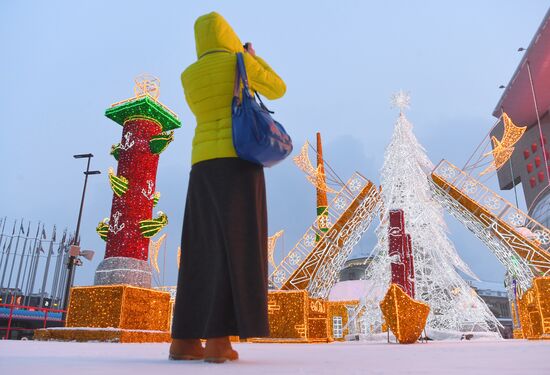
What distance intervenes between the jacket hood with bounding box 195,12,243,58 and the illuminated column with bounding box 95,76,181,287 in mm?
5993

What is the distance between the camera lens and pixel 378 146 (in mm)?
134250

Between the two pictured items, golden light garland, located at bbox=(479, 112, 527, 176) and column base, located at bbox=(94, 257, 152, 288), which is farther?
golden light garland, located at bbox=(479, 112, 527, 176)

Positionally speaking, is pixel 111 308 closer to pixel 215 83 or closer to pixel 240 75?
pixel 215 83

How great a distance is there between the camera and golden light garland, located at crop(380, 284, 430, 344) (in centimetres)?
699

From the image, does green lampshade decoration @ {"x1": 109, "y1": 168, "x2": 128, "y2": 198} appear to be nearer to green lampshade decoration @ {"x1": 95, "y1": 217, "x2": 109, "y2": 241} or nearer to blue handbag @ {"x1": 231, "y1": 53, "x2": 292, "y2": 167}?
green lampshade decoration @ {"x1": 95, "y1": 217, "x2": 109, "y2": 241}

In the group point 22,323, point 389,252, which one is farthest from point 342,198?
point 22,323

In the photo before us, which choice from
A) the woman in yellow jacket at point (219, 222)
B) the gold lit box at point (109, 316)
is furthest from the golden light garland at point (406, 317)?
the woman in yellow jacket at point (219, 222)

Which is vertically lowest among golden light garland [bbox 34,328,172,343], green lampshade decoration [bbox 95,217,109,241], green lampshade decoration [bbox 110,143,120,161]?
golden light garland [bbox 34,328,172,343]

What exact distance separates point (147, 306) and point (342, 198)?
536 centimetres

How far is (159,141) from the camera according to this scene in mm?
8602

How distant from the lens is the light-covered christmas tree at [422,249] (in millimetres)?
9641

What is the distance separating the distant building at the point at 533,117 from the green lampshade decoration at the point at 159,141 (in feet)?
52.2

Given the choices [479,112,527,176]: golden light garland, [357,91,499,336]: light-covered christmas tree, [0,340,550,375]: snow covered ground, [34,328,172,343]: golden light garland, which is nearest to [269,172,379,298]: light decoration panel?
[357,91,499,336]: light-covered christmas tree

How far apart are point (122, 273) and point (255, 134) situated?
631cm
